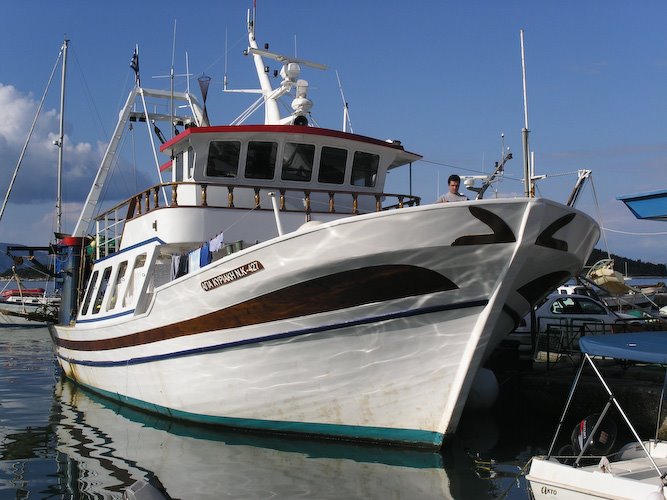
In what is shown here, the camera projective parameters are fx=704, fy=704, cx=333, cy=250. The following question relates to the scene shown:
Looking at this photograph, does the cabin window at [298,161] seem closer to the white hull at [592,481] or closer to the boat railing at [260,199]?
the boat railing at [260,199]

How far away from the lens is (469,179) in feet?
42.2

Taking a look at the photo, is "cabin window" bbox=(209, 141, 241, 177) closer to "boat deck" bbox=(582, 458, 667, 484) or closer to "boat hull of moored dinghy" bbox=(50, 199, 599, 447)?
"boat hull of moored dinghy" bbox=(50, 199, 599, 447)

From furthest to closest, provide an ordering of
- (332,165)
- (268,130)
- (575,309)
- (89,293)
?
1. (575,309)
2. (89,293)
3. (332,165)
4. (268,130)

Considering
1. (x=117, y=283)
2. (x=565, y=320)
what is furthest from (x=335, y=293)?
(x=565, y=320)

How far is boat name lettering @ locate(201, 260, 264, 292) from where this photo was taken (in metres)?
8.78

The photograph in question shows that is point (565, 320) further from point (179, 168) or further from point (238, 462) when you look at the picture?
point (238, 462)

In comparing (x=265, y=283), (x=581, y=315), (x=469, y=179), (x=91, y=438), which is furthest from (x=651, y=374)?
(x=91, y=438)

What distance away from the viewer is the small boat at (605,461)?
6.37 meters

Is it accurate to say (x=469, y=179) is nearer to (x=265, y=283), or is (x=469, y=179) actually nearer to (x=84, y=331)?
(x=265, y=283)

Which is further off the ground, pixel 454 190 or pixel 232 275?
pixel 454 190

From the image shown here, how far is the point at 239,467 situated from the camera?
27.4 ft

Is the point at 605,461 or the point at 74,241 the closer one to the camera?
the point at 605,461

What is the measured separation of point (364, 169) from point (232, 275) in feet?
14.4

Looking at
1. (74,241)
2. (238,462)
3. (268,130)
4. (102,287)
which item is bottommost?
(238,462)
